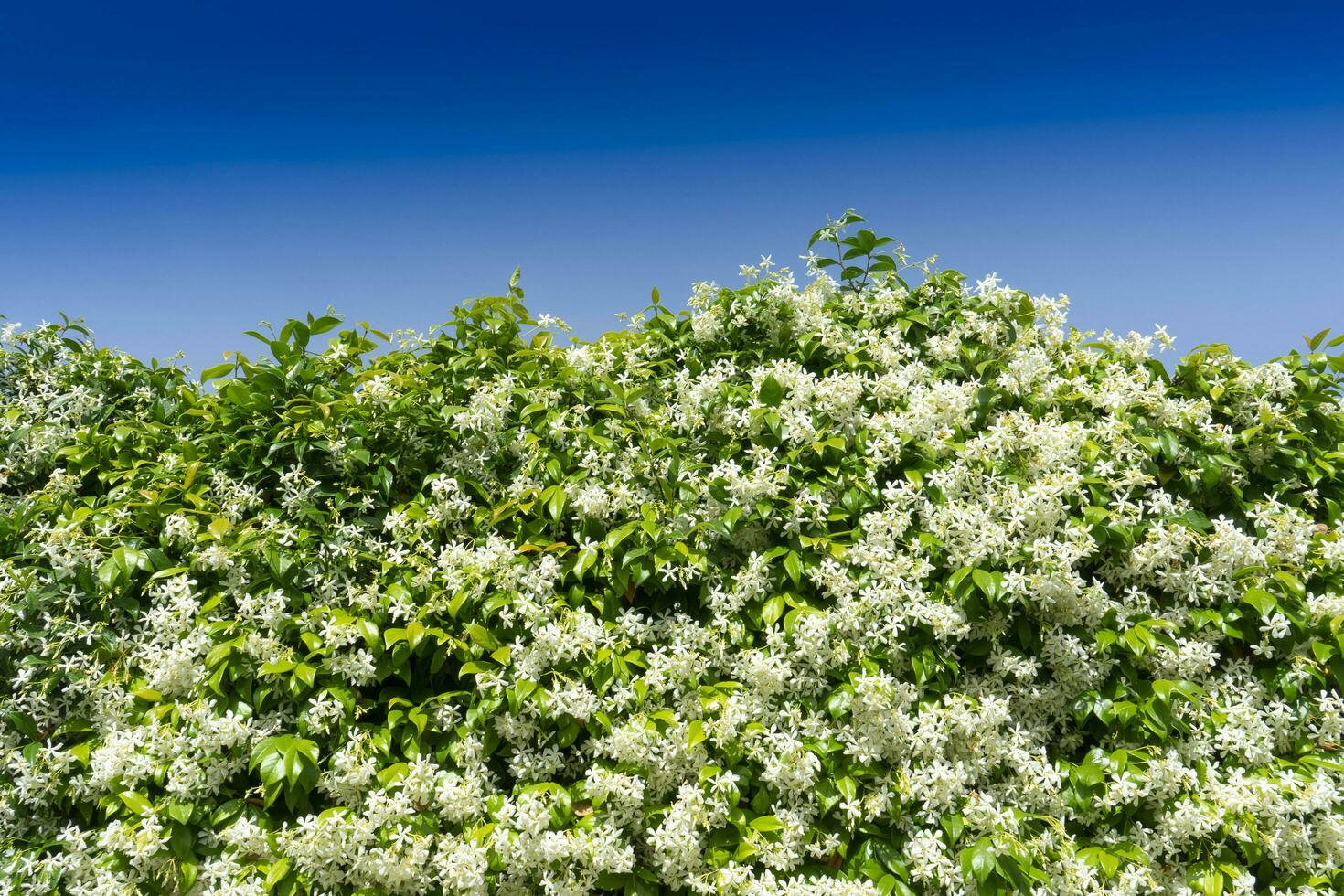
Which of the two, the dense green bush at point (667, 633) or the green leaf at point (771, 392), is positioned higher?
the green leaf at point (771, 392)

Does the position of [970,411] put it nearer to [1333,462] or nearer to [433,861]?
[1333,462]

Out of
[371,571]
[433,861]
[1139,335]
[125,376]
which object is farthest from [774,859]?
[125,376]

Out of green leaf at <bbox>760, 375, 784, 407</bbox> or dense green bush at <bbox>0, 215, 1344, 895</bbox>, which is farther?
green leaf at <bbox>760, 375, 784, 407</bbox>

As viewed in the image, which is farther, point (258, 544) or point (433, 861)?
point (258, 544)

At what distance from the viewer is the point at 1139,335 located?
506 centimetres

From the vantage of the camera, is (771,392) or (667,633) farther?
(771,392)

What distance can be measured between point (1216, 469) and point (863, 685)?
232 centimetres

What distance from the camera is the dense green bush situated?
3.67 meters

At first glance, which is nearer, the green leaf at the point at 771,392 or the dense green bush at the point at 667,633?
the dense green bush at the point at 667,633

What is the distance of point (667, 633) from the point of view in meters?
3.97

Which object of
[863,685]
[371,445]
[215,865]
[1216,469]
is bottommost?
[215,865]

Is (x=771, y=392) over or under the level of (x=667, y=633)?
over

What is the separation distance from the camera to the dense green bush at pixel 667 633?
12.1 ft

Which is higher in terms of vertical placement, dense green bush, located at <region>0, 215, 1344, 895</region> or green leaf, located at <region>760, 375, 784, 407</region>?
green leaf, located at <region>760, 375, 784, 407</region>
